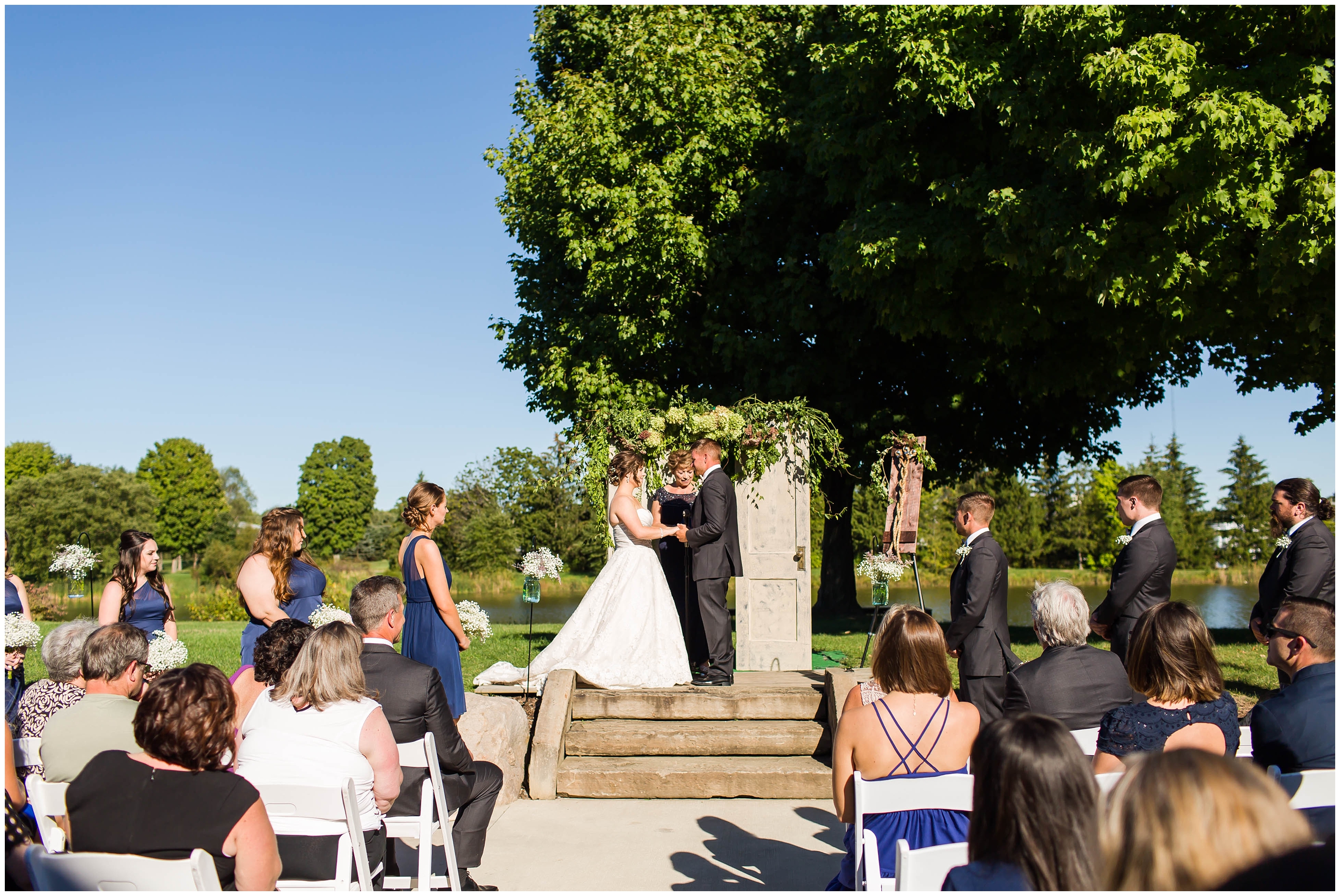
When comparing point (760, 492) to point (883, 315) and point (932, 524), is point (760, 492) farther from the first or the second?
point (932, 524)

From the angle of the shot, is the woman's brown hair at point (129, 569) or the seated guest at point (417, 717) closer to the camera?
the seated guest at point (417, 717)

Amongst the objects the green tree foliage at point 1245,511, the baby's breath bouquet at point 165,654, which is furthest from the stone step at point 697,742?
the green tree foliage at point 1245,511

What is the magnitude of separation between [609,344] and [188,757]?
12697 mm

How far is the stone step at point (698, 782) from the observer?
645 cm

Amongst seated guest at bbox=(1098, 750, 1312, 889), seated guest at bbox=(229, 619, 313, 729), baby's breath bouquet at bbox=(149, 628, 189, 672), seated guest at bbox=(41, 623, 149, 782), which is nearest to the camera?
seated guest at bbox=(1098, 750, 1312, 889)

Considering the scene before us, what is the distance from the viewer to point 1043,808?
2023 millimetres

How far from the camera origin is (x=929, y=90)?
36.7ft

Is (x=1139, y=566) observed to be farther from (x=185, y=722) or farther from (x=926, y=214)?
(x=926, y=214)

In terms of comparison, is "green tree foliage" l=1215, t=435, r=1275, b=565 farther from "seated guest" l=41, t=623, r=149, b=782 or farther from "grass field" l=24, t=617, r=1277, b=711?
"seated guest" l=41, t=623, r=149, b=782

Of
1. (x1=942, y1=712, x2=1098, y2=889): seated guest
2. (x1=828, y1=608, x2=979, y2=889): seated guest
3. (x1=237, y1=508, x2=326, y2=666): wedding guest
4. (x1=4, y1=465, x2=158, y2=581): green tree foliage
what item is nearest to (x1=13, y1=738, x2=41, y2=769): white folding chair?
(x1=237, y1=508, x2=326, y2=666): wedding guest

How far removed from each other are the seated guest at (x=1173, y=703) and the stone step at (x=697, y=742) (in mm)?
3710

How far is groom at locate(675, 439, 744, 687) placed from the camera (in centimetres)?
735

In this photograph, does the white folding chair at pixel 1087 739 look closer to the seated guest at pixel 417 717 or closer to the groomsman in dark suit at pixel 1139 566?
the groomsman in dark suit at pixel 1139 566

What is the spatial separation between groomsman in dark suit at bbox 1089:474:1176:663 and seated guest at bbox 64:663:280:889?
4.54 metres
